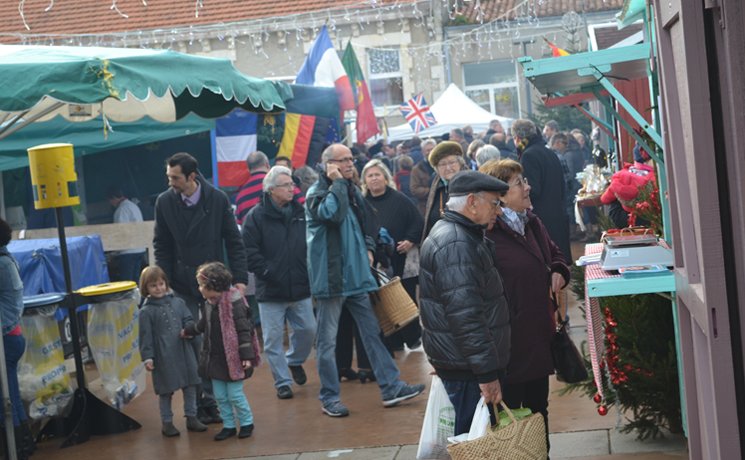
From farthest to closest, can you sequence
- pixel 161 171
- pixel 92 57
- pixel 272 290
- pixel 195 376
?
pixel 161 171, pixel 272 290, pixel 195 376, pixel 92 57

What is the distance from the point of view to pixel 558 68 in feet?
16.8

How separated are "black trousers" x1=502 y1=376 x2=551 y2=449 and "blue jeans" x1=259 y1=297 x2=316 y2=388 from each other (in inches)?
143

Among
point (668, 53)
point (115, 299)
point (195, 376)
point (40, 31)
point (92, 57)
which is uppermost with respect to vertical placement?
point (40, 31)

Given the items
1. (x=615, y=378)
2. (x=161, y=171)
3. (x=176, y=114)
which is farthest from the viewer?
(x=161, y=171)

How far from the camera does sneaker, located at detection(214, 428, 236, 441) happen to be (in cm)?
Result: 781

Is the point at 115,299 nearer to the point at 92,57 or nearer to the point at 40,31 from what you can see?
the point at 92,57

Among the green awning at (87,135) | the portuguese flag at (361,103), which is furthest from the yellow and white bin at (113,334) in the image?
the portuguese flag at (361,103)

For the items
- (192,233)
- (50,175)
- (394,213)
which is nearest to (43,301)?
(50,175)

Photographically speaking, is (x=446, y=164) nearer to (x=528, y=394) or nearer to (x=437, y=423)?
(x=528, y=394)

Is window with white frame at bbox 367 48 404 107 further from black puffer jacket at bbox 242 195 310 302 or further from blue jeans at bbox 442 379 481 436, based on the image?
blue jeans at bbox 442 379 481 436

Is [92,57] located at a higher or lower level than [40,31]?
lower

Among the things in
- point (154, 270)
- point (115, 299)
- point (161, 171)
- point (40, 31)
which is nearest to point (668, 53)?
point (154, 270)

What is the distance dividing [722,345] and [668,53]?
1061 millimetres

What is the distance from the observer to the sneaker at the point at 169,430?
26.5ft
